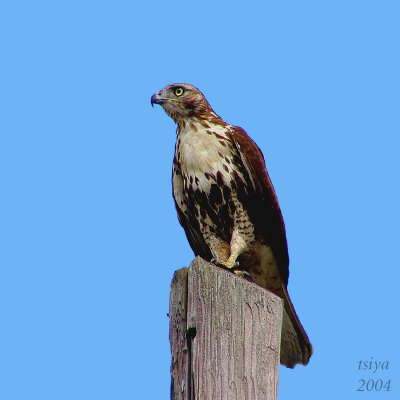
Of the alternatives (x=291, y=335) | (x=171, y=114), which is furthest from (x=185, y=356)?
(x=171, y=114)

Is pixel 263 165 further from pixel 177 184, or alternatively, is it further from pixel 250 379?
pixel 250 379

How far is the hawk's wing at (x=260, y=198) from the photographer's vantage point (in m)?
5.91

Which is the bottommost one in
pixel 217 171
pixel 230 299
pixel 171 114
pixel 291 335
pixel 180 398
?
pixel 180 398

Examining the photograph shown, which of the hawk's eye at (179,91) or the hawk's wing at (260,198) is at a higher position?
the hawk's eye at (179,91)

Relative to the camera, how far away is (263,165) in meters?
5.95

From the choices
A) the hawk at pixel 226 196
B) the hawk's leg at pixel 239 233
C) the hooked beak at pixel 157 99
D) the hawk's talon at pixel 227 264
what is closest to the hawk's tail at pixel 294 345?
the hawk at pixel 226 196

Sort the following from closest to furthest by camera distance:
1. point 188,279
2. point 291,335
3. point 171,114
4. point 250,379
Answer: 1. point 250,379
2. point 188,279
3. point 291,335
4. point 171,114

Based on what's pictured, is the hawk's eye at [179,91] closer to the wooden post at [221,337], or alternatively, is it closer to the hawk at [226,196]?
the hawk at [226,196]

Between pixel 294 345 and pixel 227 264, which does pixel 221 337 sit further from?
pixel 227 264

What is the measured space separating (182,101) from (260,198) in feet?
3.71

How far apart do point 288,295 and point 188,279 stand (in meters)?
2.29

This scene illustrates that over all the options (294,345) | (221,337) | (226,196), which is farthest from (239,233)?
(221,337)

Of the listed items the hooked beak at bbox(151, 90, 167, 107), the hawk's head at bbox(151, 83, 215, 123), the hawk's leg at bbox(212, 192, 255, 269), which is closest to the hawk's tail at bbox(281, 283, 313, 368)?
the hawk's leg at bbox(212, 192, 255, 269)

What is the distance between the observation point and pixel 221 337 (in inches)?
142
